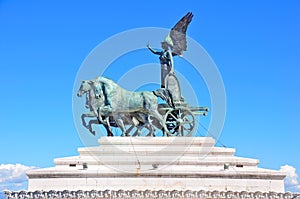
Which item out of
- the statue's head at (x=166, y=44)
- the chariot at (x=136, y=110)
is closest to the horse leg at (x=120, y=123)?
the chariot at (x=136, y=110)

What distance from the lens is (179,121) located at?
130ft

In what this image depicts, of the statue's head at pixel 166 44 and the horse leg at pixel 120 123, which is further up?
the statue's head at pixel 166 44

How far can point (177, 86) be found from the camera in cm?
4119

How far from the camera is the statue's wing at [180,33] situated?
42438 mm

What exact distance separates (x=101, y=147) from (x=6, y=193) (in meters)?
7.18

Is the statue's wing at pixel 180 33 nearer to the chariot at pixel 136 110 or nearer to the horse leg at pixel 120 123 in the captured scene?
the chariot at pixel 136 110

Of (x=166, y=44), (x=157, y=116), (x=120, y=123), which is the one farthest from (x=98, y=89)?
(x=166, y=44)

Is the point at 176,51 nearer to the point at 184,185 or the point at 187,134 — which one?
the point at 187,134

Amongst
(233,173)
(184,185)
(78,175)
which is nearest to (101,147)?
(78,175)

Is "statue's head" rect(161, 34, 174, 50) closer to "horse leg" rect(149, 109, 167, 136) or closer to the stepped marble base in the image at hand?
"horse leg" rect(149, 109, 167, 136)

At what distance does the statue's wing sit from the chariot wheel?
4.95 meters

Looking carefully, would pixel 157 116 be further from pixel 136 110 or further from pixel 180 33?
pixel 180 33

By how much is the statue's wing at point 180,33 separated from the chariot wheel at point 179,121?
4.95 metres

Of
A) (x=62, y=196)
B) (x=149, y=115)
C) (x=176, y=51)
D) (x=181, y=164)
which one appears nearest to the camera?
(x=62, y=196)
